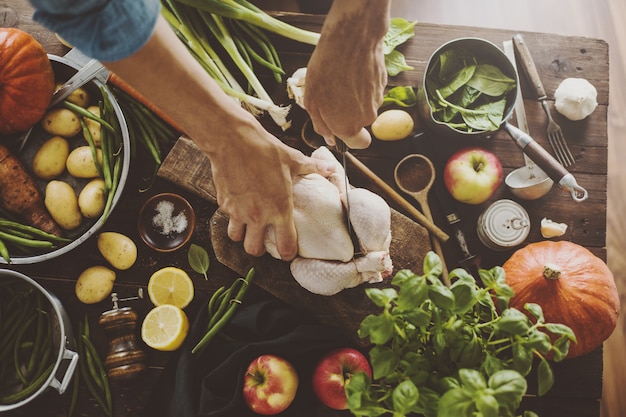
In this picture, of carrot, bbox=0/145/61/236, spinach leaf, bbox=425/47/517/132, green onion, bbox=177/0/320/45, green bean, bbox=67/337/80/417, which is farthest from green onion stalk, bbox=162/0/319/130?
green bean, bbox=67/337/80/417

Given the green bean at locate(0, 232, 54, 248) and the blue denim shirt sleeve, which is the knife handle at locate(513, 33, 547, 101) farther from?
the green bean at locate(0, 232, 54, 248)

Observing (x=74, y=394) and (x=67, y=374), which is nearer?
(x=67, y=374)

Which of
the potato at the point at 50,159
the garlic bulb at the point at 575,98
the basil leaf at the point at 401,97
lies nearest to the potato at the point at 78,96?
the potato at the point at 50,159

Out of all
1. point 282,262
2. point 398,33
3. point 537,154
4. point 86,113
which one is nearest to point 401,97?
point 398,33

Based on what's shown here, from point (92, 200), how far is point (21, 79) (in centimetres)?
38

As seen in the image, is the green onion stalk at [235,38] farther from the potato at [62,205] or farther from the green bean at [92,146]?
the potato at [62,205]

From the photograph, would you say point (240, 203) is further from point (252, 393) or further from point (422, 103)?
point (422, 103)

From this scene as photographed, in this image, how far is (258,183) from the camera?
118 cm

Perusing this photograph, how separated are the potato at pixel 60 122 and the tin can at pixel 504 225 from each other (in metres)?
1.29

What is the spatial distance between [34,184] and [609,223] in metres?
1.96

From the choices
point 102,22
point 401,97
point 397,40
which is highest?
point 102,22

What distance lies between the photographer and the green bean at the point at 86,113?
141 centimetres

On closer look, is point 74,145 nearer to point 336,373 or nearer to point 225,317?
point 225,317

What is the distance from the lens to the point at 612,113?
183 centimetres
